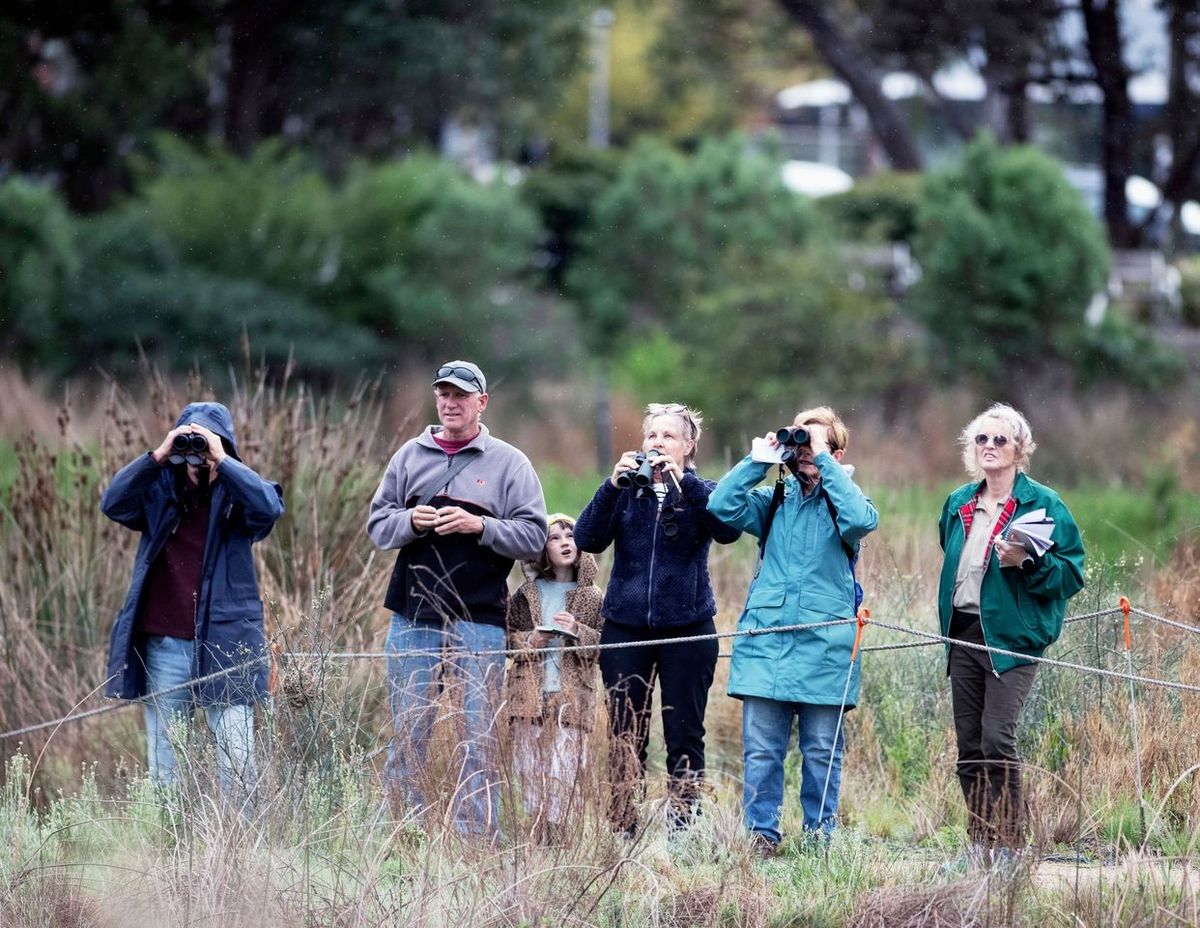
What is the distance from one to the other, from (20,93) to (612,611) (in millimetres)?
20581

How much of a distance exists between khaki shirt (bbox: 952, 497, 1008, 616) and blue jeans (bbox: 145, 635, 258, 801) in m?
2.32

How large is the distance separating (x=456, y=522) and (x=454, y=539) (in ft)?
0.54

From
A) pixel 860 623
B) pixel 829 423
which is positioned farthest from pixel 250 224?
pixel 860 623

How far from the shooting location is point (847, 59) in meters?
25.9

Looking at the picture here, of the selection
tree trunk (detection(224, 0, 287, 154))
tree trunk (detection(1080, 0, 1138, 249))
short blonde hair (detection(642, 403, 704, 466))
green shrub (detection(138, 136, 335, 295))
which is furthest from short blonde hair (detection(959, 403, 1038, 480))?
tree trunk (detection(224, 0, 287, 154))

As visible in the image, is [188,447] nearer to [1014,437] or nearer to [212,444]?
[212,444]

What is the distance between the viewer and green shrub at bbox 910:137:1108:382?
61.5 ft

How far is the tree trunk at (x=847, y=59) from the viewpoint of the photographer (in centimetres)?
2595

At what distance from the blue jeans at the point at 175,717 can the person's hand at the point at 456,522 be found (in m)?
0.88

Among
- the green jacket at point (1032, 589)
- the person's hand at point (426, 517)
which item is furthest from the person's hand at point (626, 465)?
the green jacket at point (1032, 589)

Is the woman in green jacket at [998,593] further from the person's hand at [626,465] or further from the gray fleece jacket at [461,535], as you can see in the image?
the gray fleece jacket at [461,535]

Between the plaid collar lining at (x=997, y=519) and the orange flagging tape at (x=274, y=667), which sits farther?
the orange flagging tape at (x=274, y=667)

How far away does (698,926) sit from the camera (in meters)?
5.24

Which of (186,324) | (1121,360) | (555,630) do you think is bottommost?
(555,630)
